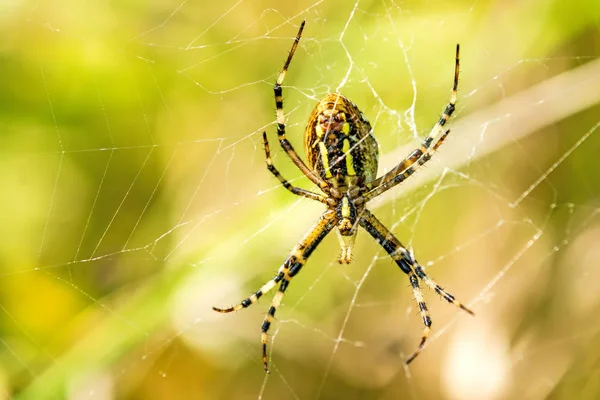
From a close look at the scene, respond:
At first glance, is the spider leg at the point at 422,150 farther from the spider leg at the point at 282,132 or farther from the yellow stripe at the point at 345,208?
the spider leg at the point at 282,132

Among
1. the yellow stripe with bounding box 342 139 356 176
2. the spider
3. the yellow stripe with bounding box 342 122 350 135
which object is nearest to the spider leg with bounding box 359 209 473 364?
the spider

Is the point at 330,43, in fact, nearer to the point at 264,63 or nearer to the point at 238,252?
the point at 264,63

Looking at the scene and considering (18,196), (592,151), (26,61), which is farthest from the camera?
(592,151)

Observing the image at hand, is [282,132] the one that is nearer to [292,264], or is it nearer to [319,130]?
[319,130]

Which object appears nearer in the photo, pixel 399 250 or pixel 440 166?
pixel 399 250

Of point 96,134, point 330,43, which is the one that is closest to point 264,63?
point 330,43

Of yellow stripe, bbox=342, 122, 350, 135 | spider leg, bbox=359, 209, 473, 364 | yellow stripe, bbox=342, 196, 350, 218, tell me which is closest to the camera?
yellow stripe, bbox=342, 122, 350, 135

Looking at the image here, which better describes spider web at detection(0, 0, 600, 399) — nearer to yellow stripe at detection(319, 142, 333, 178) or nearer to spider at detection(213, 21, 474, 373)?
spider at detection(213, 21, 474, 373)
